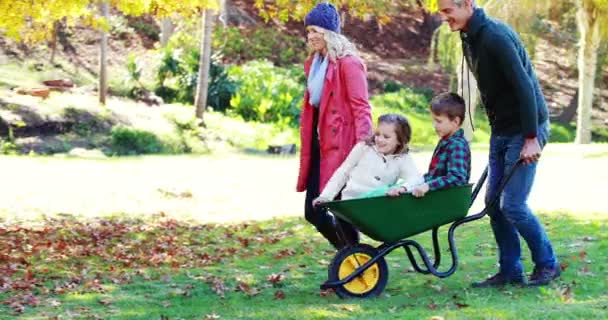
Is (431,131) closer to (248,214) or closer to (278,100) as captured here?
(278,100)

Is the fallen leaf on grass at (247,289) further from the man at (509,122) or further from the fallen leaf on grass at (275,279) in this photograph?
the man at (509,122)

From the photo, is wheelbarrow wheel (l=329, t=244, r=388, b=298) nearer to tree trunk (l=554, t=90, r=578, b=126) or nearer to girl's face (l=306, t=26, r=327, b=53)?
girl's face (l=306, t=26, r=327, b=53)

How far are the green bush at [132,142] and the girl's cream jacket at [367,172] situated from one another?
13.6 m

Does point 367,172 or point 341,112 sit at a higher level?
point 341,112

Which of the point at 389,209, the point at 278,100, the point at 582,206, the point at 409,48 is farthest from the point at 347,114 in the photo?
the point at 409,48

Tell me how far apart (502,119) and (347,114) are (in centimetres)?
93

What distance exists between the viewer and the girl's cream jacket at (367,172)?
560cm

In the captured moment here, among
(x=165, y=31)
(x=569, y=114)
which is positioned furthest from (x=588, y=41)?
(x=165, y=31)

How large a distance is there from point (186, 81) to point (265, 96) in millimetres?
1868

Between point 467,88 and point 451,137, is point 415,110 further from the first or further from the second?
point 451,137

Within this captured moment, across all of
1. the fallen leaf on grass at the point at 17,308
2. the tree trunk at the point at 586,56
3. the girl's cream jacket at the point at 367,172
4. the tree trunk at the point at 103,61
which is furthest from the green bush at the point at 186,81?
the girl's cream jacket at the point at 367,172

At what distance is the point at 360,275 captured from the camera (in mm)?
5676

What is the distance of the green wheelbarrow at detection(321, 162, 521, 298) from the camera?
5.33 m

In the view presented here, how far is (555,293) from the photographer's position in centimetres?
561
